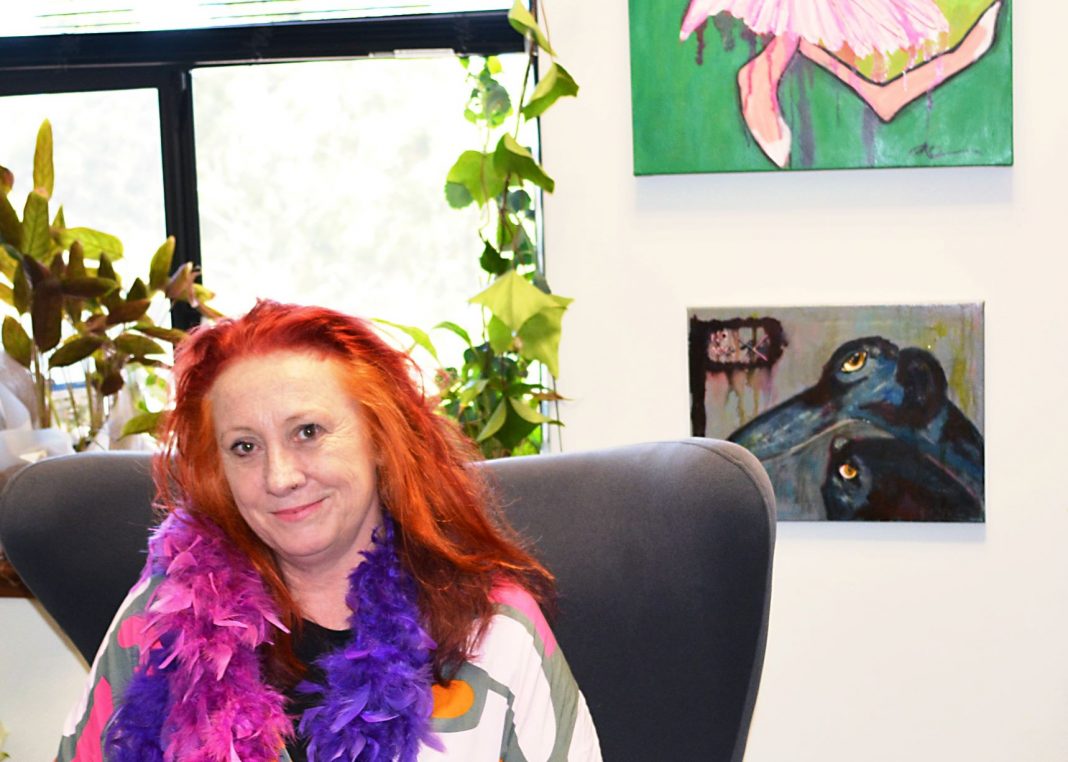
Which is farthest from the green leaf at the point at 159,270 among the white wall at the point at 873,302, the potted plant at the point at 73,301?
the white wall at the point at 873,302

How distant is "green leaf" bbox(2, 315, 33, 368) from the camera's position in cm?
215

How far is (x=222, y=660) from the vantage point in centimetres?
134

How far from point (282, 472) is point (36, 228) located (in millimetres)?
1042

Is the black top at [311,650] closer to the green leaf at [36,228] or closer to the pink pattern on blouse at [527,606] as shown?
the pink pattern on blouse at [527,606]

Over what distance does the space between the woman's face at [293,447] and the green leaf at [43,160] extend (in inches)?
39.3

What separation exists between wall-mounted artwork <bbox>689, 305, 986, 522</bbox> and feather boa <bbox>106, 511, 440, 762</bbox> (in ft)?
2.90

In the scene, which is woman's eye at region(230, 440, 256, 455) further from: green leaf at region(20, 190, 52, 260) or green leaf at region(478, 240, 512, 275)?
green leaf at region(20, 190, 52, 260)

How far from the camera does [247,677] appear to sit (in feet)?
4.45

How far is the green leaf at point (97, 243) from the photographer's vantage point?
7.43ft

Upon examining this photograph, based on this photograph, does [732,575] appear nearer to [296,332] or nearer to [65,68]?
[296,332]

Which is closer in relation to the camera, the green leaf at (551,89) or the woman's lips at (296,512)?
the woman's lips at (296,512)

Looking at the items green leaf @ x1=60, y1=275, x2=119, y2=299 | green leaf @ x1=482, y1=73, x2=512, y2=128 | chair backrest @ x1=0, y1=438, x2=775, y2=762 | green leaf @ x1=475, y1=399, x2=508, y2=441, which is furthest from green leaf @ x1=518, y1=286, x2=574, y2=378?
green leaf @ x1=60, y1=275, x2=119, y2=299

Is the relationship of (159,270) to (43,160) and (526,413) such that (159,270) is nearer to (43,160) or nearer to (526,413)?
(43,160)
